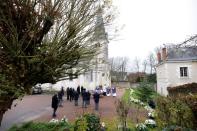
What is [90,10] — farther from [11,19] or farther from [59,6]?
[11,19]

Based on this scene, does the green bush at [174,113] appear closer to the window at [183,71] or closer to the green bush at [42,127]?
the green bush at [42,127]

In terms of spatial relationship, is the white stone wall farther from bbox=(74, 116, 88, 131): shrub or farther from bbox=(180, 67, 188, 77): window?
bbox=(74, 116, 88, 131): shrub

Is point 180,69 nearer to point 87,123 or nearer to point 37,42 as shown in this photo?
point 87,123

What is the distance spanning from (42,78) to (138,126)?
6861 millimetres

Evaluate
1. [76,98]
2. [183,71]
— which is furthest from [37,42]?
[183,71]

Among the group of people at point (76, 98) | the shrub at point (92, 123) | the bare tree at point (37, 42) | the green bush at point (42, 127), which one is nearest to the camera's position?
the bare tree at point (37, 42)

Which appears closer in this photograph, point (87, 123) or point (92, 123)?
point (87, 123)

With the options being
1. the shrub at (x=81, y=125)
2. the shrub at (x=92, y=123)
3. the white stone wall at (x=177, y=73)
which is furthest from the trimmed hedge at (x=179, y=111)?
the white stone wall at (x=177, y=73)

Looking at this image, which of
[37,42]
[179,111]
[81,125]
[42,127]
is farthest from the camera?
[81,125]

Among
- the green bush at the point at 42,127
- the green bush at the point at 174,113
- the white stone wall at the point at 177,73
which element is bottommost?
the green bush at the point at 42,127

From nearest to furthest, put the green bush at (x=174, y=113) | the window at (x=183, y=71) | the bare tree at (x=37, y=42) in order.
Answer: the bare tree at (x=37, y=42) < the green bush at (x=174, y=113) < the window at (x=183, y=71)

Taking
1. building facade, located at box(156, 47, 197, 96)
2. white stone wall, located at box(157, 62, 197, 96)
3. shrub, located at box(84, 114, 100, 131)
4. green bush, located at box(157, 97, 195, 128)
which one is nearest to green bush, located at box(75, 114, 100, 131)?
shrub, located at box(84, 114, 100, 131)

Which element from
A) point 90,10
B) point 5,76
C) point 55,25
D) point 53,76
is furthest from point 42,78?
point 90,10

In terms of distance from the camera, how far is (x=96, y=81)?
1855 inches
